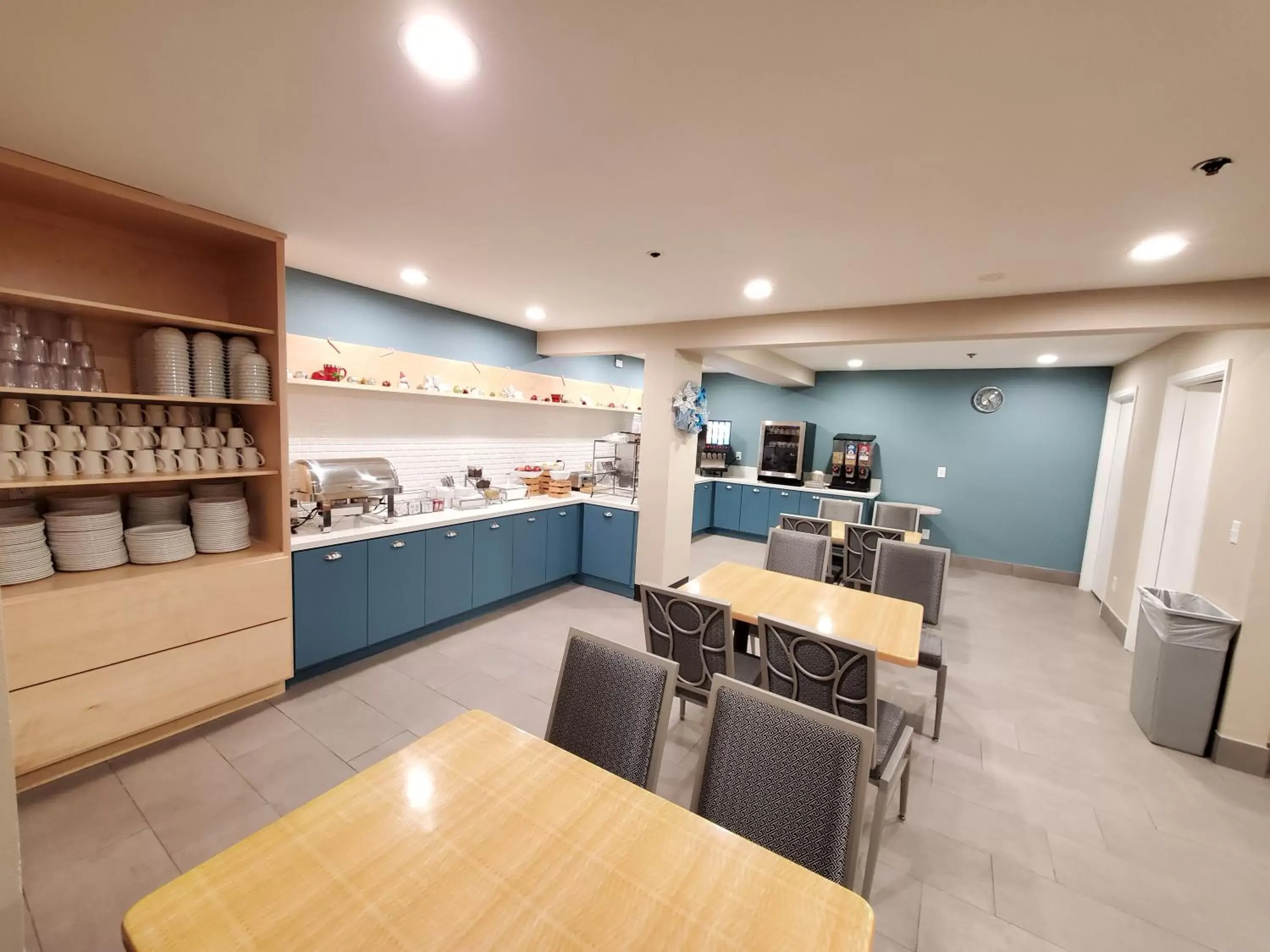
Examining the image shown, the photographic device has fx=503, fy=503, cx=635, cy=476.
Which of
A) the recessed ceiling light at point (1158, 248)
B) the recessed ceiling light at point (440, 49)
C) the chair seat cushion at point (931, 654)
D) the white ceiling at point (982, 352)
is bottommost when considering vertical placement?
the chair seat cushion at point (931, 654)

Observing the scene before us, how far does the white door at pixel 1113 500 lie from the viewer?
4531 mm

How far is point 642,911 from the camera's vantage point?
91 centimetres

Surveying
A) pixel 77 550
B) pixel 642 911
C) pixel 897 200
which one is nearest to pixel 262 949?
pixel 642 911

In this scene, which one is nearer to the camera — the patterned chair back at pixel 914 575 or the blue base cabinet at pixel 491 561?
the patterned chair back at pixel 914 575

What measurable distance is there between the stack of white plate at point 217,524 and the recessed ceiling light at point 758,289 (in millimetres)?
3003

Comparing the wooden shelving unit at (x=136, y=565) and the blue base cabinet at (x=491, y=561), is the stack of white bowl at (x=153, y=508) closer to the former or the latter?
the wooden shelving unit at (x=136, y=565)

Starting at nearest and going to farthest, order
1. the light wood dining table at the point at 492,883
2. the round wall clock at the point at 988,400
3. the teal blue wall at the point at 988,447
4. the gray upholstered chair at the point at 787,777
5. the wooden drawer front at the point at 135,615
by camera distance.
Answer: the light wood dining table at the point at 492,883 < the gray upholstered chair at the point at 787,777 < the wooden drawer front at the point at 135,615 < the teal blue wall at the point at 988,447 < the round wall clock at the point at 988,400

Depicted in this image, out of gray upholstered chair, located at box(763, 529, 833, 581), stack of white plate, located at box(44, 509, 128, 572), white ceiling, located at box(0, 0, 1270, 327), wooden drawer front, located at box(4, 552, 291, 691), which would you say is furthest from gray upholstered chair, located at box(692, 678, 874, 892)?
stack of white plate, located at box(44, 509, 128, 572)

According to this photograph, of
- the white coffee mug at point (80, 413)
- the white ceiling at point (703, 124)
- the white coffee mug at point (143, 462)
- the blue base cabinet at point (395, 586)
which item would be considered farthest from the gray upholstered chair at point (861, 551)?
the white coffee mug at point (80, 413)

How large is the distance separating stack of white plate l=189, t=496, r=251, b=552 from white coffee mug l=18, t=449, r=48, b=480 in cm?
54

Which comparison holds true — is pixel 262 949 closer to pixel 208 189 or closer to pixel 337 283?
pixel 208 189

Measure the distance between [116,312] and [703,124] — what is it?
8.46ft

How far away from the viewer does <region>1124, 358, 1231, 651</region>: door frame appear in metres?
3.56

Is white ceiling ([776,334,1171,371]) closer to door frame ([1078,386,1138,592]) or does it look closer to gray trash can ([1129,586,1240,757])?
door frame ([1078,386,1138,592])
